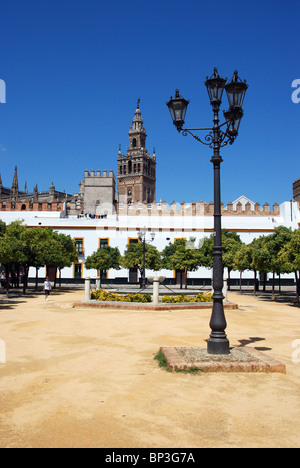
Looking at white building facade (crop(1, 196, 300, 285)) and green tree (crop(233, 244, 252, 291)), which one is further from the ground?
white building facade (crop(1, 196, 300, 285))

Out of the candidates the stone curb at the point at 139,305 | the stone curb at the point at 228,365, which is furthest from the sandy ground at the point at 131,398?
the stone curb at the point at 139,305

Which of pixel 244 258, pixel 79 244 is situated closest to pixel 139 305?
pixel 244 258

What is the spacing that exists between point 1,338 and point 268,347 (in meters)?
5.40

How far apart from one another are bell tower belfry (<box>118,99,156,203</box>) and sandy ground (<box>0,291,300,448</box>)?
261ft

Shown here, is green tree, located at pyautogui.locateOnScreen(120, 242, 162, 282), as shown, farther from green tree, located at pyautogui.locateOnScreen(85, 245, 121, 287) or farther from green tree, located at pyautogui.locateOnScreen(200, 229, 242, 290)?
green tree, located at pyautogui.locateOnScreen(200, 229, 242, 290)

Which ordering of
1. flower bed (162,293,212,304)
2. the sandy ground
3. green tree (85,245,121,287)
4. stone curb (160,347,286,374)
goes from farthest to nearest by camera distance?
green tree (85,245,121,287), flower bed (162,293,212,304), stone curb (160,347,286,374), the sandy ground

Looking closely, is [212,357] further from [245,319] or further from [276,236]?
[276,236]

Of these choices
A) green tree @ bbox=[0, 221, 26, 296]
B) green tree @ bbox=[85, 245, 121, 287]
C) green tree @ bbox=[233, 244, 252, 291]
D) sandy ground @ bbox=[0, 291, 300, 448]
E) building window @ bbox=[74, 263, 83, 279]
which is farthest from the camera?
building window @ bbox=[74, 263, 83, 279]

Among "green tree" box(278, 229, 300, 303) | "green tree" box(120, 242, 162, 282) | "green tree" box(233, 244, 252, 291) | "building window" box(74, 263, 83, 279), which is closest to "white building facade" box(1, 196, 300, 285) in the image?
"building window" box(74, 263, 83, 279)

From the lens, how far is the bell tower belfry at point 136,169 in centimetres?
8781

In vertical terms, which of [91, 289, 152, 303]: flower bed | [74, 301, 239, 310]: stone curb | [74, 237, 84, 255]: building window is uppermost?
[74, 237, 84, 255]: building window

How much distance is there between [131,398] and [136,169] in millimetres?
85723

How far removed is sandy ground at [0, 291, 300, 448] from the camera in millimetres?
3463
